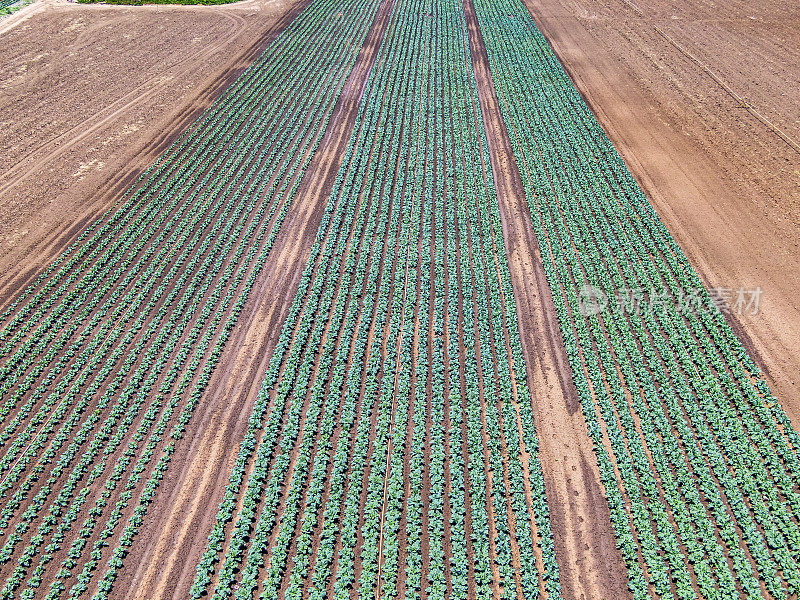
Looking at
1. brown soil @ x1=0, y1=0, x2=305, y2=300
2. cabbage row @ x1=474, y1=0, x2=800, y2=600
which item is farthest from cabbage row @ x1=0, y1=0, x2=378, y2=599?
cabbage row @ x1=474, y1=0, x2=800, y2=600

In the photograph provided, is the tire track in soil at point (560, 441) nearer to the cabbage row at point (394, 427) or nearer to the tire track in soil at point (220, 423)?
the cabbage row at point (394, 427)

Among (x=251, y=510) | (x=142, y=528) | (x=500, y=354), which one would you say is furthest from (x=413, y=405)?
(x=142, y=528)

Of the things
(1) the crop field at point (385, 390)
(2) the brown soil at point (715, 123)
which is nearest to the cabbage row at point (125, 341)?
(1) the crop field at point (385, 390)

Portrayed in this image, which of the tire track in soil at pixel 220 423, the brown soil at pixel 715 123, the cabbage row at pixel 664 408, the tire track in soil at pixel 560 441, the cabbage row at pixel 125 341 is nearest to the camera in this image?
the tire track in soil at pixel 560 441

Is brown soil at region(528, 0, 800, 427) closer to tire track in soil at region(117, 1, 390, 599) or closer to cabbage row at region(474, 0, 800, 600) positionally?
cabbage row at region(474, 0, 800, 600)

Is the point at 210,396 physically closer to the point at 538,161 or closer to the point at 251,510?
the point at 251,510

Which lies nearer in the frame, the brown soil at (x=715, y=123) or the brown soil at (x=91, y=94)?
the brown soil at (x=715, y=123)

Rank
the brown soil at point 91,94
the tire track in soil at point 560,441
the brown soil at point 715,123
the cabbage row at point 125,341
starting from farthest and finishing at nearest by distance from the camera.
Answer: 1. the brown soil at point 91,94
2. the brown soil at point 715,123
3. the cabbage row at point 125,341
4. the tire track in soil at point 560,441
